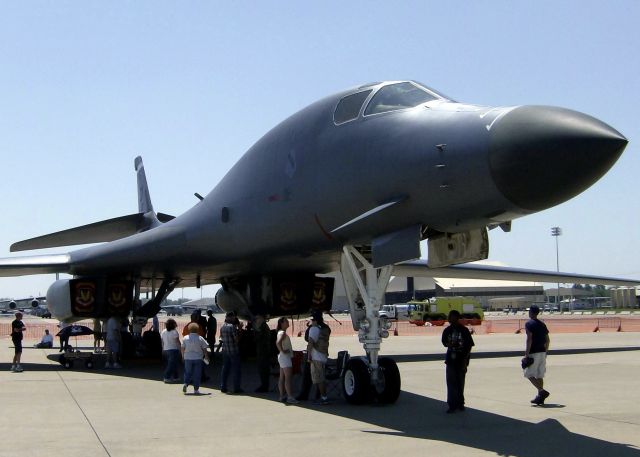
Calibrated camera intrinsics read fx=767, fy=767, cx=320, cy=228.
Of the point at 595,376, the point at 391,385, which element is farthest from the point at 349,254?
the point at 595,376

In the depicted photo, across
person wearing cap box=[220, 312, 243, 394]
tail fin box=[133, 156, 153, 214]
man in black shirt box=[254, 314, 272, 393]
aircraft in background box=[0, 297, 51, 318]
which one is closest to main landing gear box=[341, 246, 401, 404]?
man in black shirt box=[254, 314, 272, 393]

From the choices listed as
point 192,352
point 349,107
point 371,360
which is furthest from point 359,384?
point 349,107

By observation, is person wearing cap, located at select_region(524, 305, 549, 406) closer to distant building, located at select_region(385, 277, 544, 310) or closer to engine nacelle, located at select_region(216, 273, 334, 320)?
engine nacelle, located at select_region(216, 273, 334, 320)

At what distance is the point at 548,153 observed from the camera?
6.54 meters

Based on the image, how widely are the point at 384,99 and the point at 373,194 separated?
47.0 inches

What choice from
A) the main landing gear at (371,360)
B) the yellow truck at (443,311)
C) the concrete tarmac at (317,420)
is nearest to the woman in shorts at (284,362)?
the concrete tarmac at (317,420)

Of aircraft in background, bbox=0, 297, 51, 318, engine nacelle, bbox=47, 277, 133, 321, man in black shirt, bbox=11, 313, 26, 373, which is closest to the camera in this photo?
man in black shirt, bbox=11, 313, 26, 373

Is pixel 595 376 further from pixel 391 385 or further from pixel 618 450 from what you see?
pixel 618 450

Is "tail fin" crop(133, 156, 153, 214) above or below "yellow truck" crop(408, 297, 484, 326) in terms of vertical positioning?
above

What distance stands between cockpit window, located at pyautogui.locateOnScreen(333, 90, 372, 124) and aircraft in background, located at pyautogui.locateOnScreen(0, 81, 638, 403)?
18mm

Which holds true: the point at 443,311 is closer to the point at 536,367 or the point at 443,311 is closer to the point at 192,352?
the point at 192,352

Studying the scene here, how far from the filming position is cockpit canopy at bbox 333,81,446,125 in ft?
28.5

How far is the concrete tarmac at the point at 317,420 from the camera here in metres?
6.68

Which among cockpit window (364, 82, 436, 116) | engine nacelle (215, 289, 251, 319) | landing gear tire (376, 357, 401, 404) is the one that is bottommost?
landing gear tire (376, 357, 401, 404)
